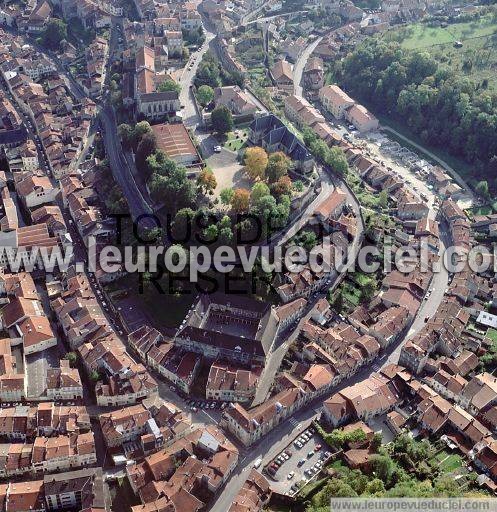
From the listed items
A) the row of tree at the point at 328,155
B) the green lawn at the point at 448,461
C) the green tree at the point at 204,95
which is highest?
the green tree at the point at 204,95

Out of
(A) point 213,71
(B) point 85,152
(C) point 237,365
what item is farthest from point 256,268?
(A) point 213,71

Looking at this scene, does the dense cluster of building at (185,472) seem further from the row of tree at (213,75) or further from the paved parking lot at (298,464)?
the row of tree at (213,75)

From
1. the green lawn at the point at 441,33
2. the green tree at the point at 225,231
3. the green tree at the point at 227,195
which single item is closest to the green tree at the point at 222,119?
the green tree at the point at 227,195

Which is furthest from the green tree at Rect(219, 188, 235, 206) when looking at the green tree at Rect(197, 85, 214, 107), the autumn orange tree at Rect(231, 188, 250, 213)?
the green tree at Rect(197, 85, 214, 107)

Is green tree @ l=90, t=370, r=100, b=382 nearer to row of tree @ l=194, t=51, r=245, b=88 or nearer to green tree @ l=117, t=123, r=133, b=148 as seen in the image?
green tree @ l=117, t=123, r=133, b=148

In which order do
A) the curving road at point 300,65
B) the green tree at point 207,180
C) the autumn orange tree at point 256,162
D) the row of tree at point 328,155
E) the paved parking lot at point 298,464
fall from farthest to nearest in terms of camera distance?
the curving road at point 300,65 < the row of tree at point 328,155 < the autumn orange tree at point 256,162 < the green tree at point 207,180 < the paved parking lot at point 298,464

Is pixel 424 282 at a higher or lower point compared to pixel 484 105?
lower

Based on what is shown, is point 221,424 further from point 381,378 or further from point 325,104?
point 325,104
